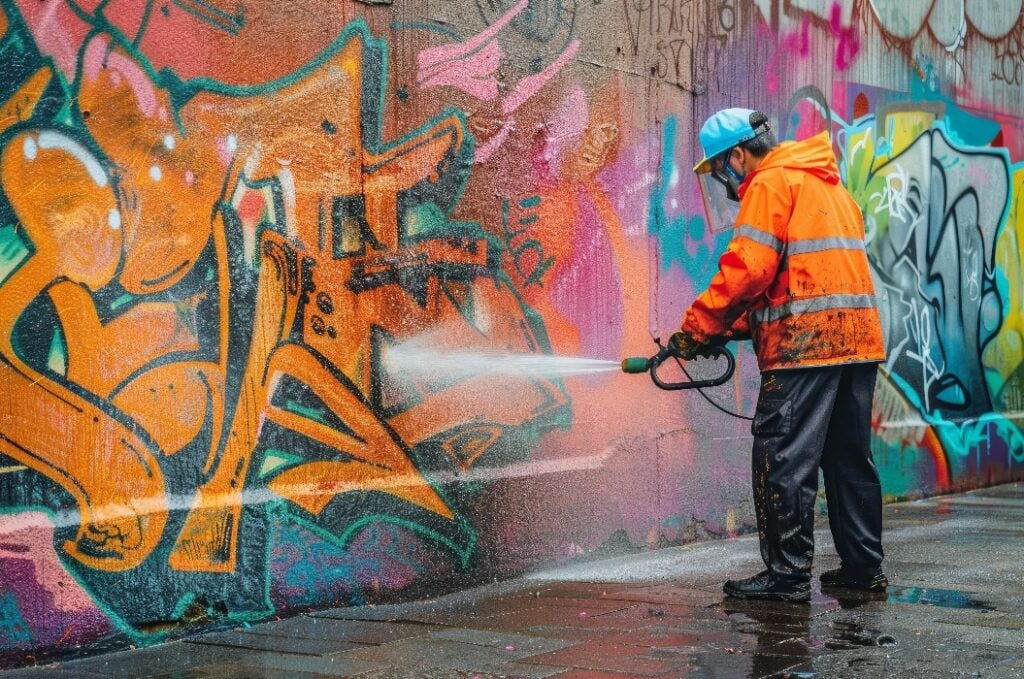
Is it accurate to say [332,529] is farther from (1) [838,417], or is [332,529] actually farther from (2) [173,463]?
(1) [838,417]

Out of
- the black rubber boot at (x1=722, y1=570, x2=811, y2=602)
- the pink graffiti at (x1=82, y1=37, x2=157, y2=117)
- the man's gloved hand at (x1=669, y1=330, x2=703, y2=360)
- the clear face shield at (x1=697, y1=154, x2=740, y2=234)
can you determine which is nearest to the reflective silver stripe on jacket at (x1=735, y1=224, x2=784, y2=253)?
the man's gloved hand at (x1=669, y1=330, x2=703, y2=360)

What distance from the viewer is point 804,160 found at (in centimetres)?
548

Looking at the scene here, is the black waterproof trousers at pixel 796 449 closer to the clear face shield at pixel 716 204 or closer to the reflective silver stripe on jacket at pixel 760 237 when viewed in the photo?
the reflective silver stripe on jacket at pixel 760 237

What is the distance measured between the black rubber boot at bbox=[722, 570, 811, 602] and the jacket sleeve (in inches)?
43.0

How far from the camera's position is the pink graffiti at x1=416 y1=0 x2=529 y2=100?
5.98 m

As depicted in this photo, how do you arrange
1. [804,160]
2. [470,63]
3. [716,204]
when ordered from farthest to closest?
1. [716,204]
2. [470,63]
3. [804,160]

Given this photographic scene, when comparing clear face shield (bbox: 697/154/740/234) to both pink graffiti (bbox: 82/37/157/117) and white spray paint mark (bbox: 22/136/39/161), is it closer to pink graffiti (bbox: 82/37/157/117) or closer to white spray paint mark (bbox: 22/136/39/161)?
pink graffiti (bbox: 82/37/157/117)

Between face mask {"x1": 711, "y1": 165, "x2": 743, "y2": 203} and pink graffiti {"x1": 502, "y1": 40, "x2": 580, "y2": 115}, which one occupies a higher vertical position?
pink graffiti {"x1": 502, "y1": 40, "x2": 580, "y2": 115}

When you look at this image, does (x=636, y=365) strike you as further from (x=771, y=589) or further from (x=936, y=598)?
(x=936, y=598)

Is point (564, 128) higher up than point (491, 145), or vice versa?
point (564, 128)

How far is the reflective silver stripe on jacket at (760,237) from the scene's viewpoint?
5.36 meters

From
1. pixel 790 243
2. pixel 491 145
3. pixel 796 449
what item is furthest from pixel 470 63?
pixel 796 449

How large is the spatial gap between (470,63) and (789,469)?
2.36 meters

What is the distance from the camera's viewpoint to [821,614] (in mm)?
5094
